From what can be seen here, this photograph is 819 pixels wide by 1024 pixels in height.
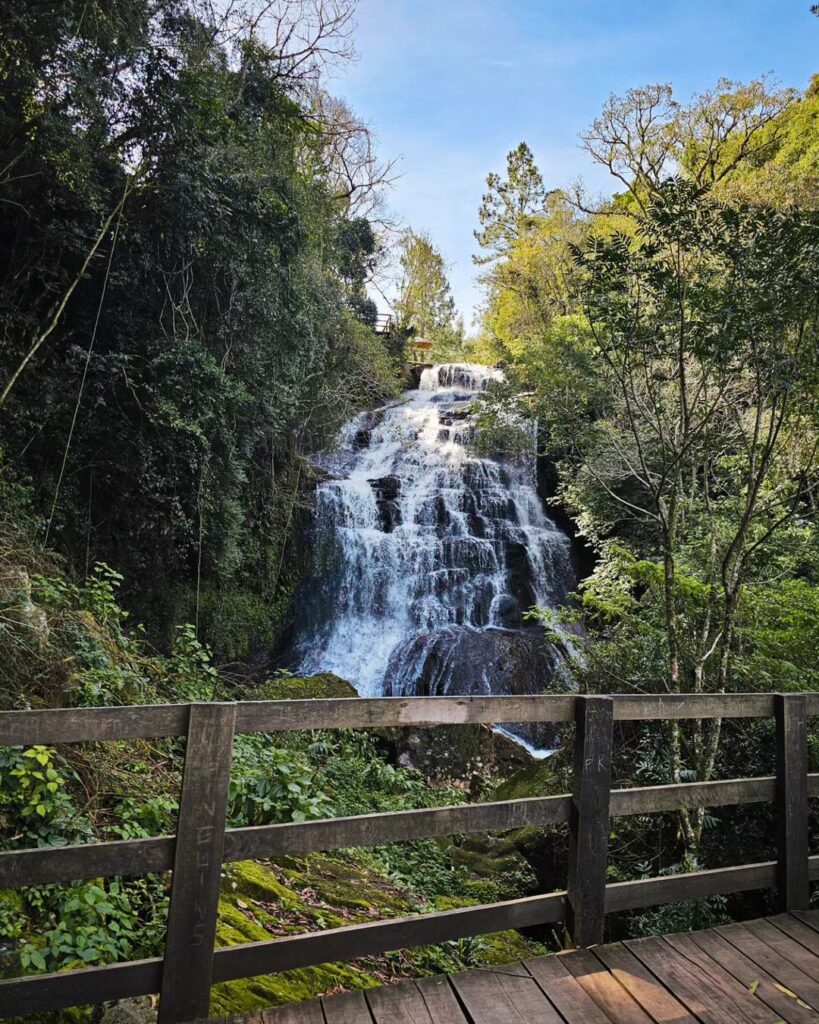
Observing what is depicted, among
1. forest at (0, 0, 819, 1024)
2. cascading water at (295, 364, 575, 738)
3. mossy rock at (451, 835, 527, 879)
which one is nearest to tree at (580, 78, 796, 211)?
forest at (0, 0, 819, 1024)

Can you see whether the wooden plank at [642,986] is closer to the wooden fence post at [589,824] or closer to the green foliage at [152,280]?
the wooden fence post at [589,824]

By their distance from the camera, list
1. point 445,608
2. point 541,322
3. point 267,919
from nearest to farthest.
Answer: point 267,919
point 445,608
point 541,322

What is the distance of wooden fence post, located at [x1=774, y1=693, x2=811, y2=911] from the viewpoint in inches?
107

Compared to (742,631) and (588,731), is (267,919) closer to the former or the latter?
(588,731)

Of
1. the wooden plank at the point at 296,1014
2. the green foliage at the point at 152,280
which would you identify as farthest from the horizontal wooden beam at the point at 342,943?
the green foliage at the point at 152,280

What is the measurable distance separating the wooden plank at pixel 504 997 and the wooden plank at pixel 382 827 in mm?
462

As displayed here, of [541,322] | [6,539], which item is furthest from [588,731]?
[541,322]

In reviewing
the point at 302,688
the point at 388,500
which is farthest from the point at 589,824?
the point at 388,500

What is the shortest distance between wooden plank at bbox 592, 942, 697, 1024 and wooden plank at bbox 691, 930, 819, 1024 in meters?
0.31

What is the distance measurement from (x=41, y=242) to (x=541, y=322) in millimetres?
20360

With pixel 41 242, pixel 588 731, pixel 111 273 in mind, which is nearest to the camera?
pixel 588 731

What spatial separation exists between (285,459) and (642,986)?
43.5 ft

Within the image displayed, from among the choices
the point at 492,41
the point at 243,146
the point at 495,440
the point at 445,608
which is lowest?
the point at 445,608

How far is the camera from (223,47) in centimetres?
1088
